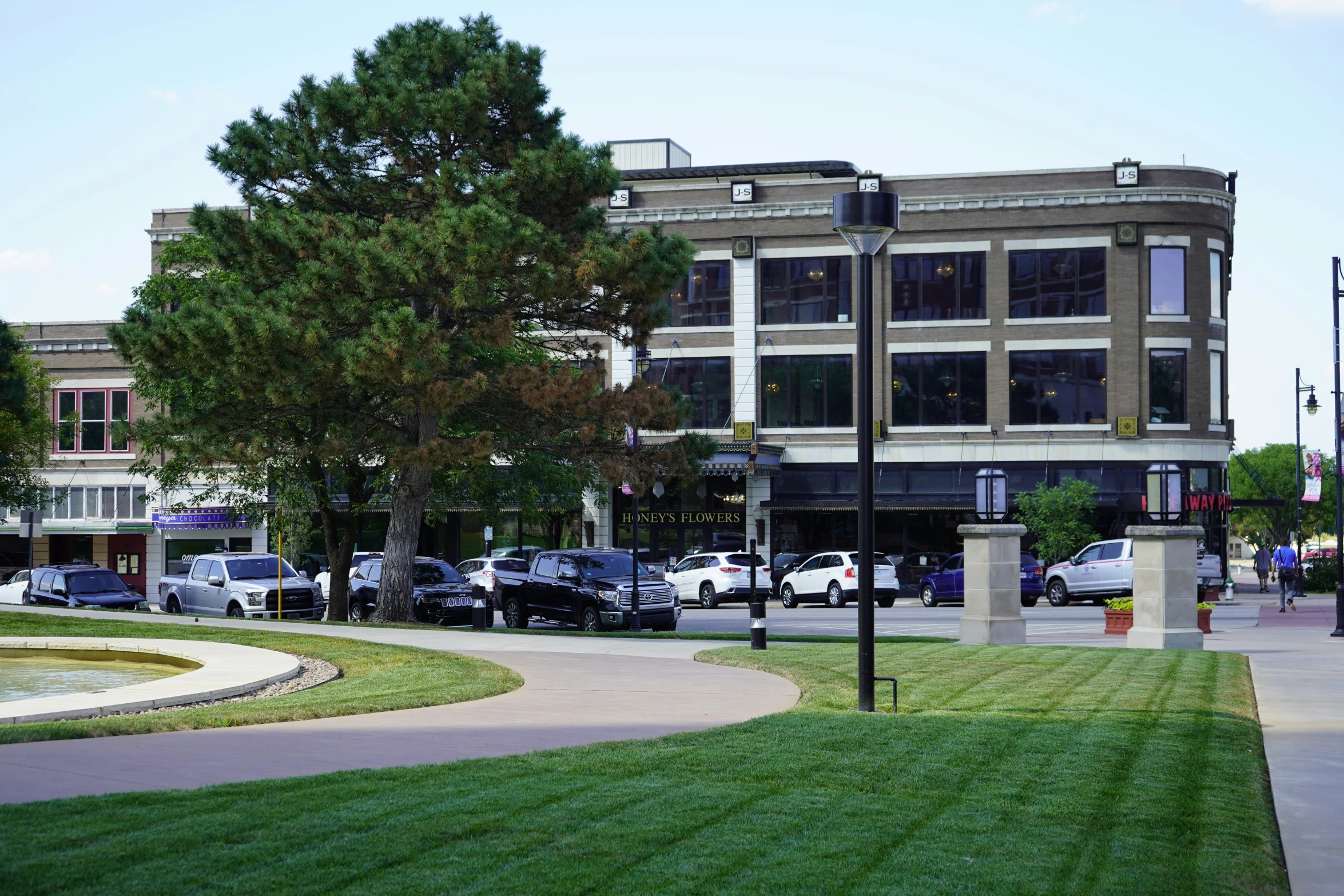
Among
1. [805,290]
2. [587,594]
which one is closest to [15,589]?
[587,594]

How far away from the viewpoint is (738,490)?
4988cm

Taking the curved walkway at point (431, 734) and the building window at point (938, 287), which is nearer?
the curved walkway at point (431, 734)

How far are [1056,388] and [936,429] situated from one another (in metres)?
4.24

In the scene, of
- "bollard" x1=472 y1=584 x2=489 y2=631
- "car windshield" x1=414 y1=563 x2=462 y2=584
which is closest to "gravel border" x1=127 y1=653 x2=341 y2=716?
"bollard" x1=472 y1=584 x2=489 y2=631

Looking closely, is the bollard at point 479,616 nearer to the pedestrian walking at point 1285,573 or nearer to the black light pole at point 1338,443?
the black light pole at point 1338,443

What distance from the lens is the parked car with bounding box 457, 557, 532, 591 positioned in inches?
1230

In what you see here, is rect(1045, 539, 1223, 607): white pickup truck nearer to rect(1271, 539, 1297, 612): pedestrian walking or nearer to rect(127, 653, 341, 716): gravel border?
rect(1271, 539, 1297, 612): pedestrian walking

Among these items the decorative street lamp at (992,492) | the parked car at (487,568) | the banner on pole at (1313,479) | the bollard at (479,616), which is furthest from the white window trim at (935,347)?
the bollard at (479,616)

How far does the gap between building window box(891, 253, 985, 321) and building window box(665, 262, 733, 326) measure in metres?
5.93

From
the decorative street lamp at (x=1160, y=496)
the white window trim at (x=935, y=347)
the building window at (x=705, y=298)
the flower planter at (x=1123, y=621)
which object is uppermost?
the building window at (x=705, y=298)

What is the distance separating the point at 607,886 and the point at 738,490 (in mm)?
44215

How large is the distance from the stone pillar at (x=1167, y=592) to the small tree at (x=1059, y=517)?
23124 mm

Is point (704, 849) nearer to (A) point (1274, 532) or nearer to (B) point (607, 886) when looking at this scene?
(B) point (607, 886)

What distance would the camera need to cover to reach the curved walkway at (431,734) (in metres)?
8.49
